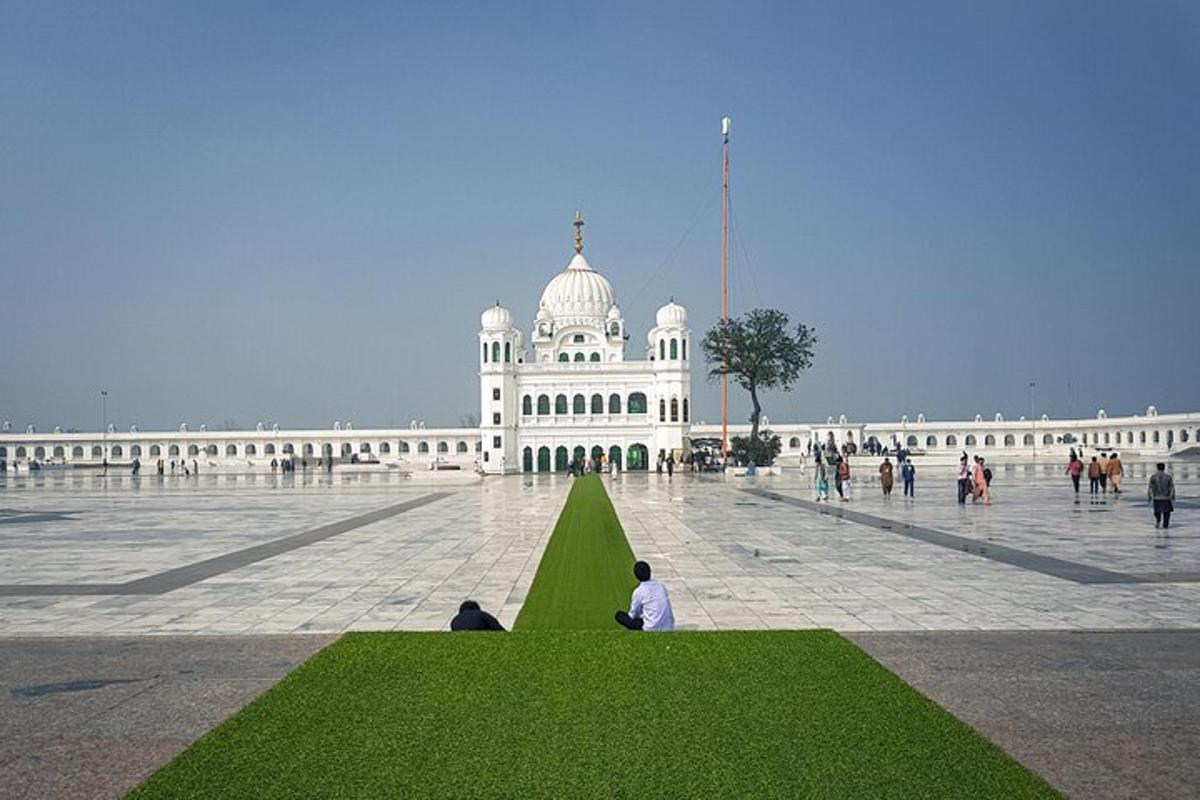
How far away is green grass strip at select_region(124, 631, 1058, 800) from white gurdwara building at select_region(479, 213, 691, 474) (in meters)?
64.8

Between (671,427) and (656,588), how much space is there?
6392 centimetres

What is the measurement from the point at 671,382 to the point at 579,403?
7.19m

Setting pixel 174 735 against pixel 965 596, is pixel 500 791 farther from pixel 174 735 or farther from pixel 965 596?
pixel 965 596

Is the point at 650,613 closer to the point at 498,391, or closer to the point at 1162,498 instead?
the point at 1162,498

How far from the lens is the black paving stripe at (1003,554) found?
1332 cm

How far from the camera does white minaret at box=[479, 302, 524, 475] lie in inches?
2955

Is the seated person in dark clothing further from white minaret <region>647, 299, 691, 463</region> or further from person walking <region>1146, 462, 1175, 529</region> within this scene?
white minaret <region>647, 299, 691, 463</region>

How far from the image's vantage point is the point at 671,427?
73.3m

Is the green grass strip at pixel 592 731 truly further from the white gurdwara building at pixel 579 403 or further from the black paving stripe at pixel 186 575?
the white gurdwara building at pixel 579 403

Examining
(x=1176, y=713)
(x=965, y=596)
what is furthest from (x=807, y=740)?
(x=965, y=596)

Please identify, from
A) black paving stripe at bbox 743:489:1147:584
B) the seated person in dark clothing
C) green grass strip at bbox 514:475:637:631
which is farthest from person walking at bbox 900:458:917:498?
the seated person in dark clothing

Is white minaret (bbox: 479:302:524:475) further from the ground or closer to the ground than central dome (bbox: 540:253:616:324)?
closer to the ground

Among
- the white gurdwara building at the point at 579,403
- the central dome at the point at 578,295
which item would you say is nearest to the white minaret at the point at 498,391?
the white gurdwara building at the point at 579,403

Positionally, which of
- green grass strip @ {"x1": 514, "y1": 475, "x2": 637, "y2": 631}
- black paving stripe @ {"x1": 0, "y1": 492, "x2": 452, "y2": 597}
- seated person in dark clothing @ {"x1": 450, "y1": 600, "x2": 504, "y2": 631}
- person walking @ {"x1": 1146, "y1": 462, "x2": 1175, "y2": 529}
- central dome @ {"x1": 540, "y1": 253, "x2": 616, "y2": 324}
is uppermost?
central dome @ {"x1": 540, "y1": 253, "x2": 616, "y2": 324}
